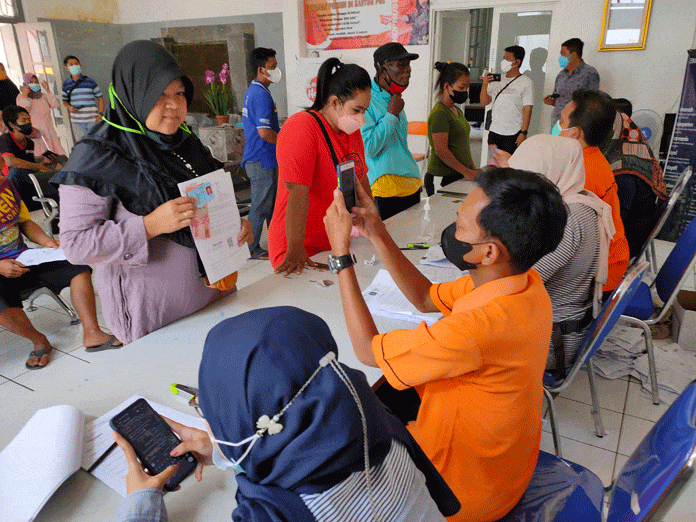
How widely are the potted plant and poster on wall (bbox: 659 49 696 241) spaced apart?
561 centimetres

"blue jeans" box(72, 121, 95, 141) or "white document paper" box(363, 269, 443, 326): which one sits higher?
"blue jeans" box(72, 121, 95, 141)

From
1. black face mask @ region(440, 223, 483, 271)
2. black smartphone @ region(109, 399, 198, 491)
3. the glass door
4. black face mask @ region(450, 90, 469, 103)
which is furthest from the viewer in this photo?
the glass door

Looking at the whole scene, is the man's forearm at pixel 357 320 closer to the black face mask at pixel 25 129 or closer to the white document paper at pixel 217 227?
the white document paper at pixel 217 227

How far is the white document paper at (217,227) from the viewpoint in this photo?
1438 millimetres

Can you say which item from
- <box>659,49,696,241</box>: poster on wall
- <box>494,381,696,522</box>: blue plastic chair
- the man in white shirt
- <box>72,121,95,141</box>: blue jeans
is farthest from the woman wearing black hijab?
<box>72,121,95,141</box>: blue jeans

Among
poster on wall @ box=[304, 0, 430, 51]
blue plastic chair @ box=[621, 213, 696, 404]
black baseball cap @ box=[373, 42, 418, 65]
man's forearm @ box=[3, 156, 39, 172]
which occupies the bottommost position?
blue plastic chair @ box=[621, 213, 696, 404]

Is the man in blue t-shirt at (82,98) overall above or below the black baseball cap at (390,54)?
below

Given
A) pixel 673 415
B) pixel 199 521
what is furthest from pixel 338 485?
pixel 673 415

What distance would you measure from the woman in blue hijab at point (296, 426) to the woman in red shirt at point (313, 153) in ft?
4.03

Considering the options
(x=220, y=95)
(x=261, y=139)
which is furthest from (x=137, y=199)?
(x=220, y=95)

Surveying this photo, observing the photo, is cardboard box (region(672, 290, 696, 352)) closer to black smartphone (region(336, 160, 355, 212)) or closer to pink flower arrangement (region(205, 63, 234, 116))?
black smartphone (region(336, 160, 355, 212))

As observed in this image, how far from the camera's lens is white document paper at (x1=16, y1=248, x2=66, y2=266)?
2.54 meters

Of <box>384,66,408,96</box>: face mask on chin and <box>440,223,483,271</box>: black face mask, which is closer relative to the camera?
<box>440,223,483,271</box>: black face mask

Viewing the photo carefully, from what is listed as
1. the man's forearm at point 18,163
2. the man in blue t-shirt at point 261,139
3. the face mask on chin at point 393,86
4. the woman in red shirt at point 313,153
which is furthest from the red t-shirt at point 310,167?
the man's forearm at point 18,163
